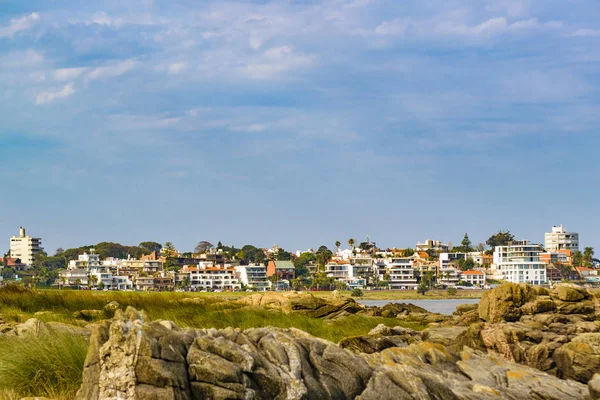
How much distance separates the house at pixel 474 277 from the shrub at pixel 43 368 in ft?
588

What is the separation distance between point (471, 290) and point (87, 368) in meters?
175

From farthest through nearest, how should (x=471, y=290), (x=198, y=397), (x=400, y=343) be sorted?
(x=471, y=290) < (x=400, y=343) < (x=198, y=397)

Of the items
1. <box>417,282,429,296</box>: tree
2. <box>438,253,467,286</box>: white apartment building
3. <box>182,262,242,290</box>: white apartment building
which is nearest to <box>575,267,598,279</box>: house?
A: <box>438,253,467,286</box>: white apartment building

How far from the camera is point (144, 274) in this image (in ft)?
646

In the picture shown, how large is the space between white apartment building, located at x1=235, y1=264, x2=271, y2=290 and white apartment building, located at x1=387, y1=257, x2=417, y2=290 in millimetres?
28426

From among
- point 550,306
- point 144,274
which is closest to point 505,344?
point 550,306

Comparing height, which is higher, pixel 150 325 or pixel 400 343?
pixel 150 325

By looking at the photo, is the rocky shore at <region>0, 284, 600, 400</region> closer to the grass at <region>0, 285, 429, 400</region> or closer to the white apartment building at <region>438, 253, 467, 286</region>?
the grass at <region>0, 285, 429, 400</region>

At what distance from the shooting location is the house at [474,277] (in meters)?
186

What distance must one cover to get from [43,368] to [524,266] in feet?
609

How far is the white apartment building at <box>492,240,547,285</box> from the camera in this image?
188 metres

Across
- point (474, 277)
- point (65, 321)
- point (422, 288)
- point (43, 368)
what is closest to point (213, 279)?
point (422, 288)

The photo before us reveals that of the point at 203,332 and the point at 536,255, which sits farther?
the point at 536,255

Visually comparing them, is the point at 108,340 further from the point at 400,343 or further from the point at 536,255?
the point at 536,255
